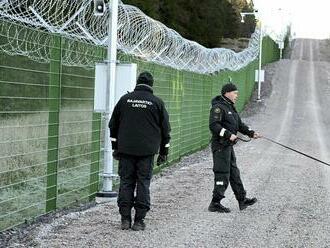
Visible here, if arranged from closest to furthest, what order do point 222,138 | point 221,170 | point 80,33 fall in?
point 222,138 < point 221,170 < point 80,33

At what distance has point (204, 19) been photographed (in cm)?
7681

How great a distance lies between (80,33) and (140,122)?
3.36 metres

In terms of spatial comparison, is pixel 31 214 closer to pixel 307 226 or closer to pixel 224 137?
pixel 224 137

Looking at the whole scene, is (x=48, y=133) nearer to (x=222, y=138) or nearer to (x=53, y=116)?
(x=53, y=116)

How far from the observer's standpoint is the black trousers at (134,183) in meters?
7.59

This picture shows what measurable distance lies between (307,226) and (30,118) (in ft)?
12.6

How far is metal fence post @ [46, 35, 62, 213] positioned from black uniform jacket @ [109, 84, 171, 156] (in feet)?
3.06

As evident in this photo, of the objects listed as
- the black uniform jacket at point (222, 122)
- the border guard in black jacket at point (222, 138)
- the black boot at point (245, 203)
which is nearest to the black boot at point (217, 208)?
the border guard in black jacket at point (222, 138)

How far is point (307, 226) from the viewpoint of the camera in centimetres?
855

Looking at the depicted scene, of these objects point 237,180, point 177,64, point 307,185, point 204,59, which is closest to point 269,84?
point 204,59

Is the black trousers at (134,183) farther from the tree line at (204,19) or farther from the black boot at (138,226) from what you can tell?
the tree line at (204,19)

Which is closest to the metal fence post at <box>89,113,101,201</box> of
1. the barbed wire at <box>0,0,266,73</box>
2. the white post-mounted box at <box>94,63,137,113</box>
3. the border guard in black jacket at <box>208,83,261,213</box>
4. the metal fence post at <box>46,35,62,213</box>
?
the white post-mounted box at <box>94,63,137,113</box>

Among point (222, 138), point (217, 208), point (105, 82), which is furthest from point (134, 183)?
point (105, 82)

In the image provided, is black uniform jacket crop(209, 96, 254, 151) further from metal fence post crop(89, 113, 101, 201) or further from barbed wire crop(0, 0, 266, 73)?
barbed wire crop(0, 0, 266, 73)
